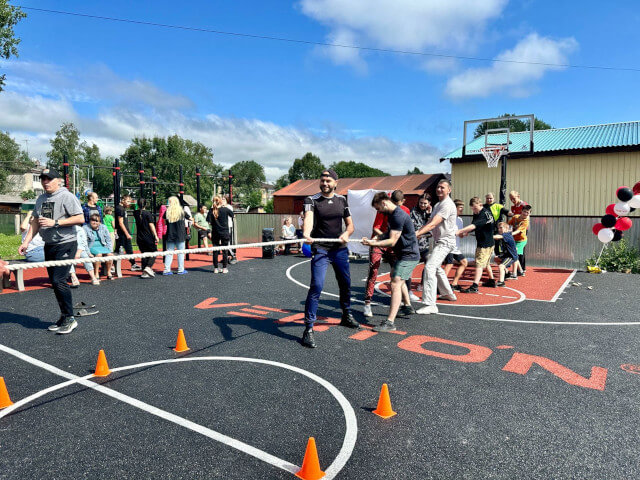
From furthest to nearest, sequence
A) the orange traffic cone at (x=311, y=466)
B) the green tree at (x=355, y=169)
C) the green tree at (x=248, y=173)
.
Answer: the green tree at (x=248, y=173), the green tree at (x=355, y=169), the orange traffic cone at (x=311, y=466)

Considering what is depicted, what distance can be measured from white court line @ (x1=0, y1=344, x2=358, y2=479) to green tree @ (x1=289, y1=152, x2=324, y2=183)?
8454 centimetres

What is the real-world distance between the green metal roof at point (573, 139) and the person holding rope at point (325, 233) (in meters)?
13.9

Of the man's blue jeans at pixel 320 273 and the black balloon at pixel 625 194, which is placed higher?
the black balloon at pixel 625 194

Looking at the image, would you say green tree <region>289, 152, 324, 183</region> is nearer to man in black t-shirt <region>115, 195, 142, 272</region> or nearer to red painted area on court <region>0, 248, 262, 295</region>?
red painted area on court <region>0, 248, 262, 295</region>

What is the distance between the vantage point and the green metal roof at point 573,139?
61.2 feet

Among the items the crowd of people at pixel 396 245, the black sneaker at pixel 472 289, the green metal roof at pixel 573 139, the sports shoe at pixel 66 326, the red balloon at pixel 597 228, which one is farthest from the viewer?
the green metal roof at pixel 573 139

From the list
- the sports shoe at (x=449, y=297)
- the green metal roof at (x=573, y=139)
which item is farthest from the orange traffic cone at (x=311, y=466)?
the green metal roof at (x=573, y=139)

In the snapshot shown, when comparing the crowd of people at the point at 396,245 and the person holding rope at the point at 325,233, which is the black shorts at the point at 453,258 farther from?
the person holding rope at the point at 325,233

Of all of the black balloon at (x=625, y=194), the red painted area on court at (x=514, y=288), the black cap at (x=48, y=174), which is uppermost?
the black cap at (x=48, y=174)

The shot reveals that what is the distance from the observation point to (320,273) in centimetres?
586

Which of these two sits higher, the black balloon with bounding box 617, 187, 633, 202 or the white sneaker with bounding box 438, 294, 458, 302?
the black balloon with bounding box 617, 187, 633, 202

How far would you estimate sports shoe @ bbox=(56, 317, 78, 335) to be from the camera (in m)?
6.21

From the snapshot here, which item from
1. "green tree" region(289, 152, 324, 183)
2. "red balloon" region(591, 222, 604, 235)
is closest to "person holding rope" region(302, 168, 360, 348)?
"red balloon" region(591, 222, 604, 235)

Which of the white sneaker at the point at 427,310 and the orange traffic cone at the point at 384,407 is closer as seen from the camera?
the orange traffic cone at the point at 384,407
